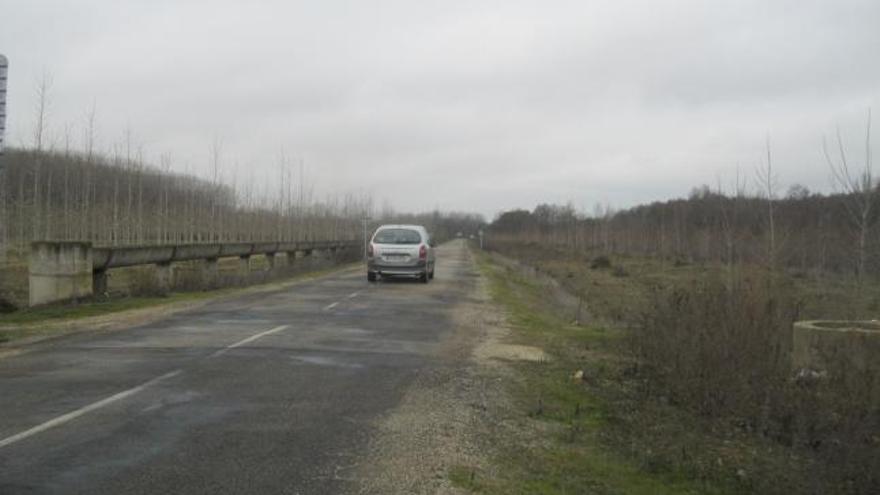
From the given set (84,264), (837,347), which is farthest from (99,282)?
(837,347)

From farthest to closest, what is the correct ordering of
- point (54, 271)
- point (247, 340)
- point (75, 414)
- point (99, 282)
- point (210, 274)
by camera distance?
1. point (210, 274)
2. point (99, 282)
3. point (54, 271)
4. point (247, 340)
5. point (75, 414)

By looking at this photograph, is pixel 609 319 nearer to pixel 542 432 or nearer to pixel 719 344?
pixel 719 344

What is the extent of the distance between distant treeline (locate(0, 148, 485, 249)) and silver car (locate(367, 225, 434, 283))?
953 cm

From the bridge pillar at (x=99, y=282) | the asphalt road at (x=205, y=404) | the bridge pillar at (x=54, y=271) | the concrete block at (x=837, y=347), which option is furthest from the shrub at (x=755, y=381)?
the bridge pillar at (x=99, y=282)

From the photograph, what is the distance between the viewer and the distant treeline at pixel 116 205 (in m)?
27.2

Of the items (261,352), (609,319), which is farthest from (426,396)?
(609,319)

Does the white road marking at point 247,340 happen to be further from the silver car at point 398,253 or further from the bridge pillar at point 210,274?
the silver car at point 398,253

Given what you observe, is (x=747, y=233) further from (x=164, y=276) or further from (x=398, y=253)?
(x=164, y=276)

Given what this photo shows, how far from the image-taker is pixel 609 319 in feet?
63.8

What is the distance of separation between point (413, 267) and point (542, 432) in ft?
A: 57.8

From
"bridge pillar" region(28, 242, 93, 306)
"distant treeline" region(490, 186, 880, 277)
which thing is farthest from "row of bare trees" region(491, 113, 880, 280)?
"bridge pillar" region(28, 242, 93, 306)

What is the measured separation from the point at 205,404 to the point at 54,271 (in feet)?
35.1

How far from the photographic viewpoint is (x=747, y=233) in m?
24.3

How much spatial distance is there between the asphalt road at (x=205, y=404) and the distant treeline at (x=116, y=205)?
13.8 metres
